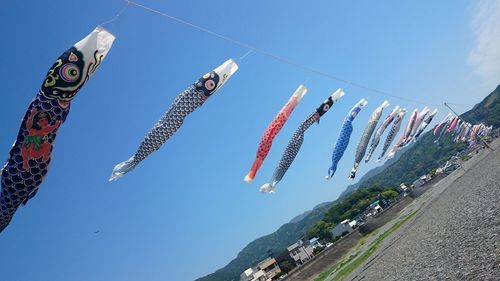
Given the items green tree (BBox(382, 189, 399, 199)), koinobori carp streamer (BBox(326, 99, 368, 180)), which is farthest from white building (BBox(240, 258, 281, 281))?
koinobori carp streamer (BBox(326, 99, 368, 180))

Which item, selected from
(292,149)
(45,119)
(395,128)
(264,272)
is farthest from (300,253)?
(45,119)

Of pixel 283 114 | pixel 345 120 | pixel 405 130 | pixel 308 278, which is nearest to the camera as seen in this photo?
pixel 283 114

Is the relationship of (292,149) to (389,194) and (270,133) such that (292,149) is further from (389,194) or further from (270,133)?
(389,194)

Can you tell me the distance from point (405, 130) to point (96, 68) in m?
21.5

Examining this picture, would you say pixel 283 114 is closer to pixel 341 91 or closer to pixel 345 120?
pixel 341 91

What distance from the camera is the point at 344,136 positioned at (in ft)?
50.5

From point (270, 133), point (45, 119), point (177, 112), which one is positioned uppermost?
point (177, 112)

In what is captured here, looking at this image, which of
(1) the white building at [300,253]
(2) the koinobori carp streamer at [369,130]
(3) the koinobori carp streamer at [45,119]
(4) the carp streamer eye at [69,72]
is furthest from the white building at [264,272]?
(4) the carp streamer eye at [69,72]

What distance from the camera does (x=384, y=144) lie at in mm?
21906

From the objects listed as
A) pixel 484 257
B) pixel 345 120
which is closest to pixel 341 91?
pixel 345 120

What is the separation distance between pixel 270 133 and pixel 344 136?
457cm

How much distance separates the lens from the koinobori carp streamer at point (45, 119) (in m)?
6.84

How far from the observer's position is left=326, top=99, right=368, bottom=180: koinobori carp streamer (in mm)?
15352

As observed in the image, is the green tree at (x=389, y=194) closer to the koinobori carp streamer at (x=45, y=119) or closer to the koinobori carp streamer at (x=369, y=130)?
the koinobori carp streamer at (x=369, y=130)
